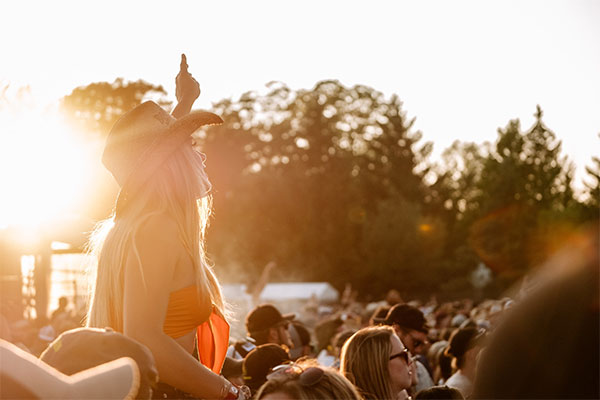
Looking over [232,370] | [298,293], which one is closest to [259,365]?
[232,370]

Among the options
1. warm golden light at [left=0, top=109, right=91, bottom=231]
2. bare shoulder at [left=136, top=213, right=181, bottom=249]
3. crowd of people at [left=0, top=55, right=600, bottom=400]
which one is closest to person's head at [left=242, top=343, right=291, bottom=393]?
crowd of people at [left=0, top=55, right=600, bottom=400]

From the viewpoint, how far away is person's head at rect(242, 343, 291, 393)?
5.75m

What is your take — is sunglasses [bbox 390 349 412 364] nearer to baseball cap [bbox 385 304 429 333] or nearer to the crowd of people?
the crowd of people

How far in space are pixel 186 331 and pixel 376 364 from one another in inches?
82.3

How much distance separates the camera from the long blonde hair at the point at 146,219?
2598 millimetres

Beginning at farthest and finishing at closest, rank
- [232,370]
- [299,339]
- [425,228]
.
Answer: [425,228]
[299,339]
[232,370]

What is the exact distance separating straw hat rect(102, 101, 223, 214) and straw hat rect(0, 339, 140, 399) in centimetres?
148

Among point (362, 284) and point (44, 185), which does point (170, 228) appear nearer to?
point (44, 185)

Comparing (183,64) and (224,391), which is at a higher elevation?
(183,64)

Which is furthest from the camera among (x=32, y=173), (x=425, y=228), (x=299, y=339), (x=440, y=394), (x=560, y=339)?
(x=425, y=228)

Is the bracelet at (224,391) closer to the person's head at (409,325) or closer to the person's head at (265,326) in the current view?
the person's head at (409,325)

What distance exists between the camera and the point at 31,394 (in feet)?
3.66

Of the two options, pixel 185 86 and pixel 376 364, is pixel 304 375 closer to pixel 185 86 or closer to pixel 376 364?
pixel 185 86

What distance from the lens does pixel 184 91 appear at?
2965mm
